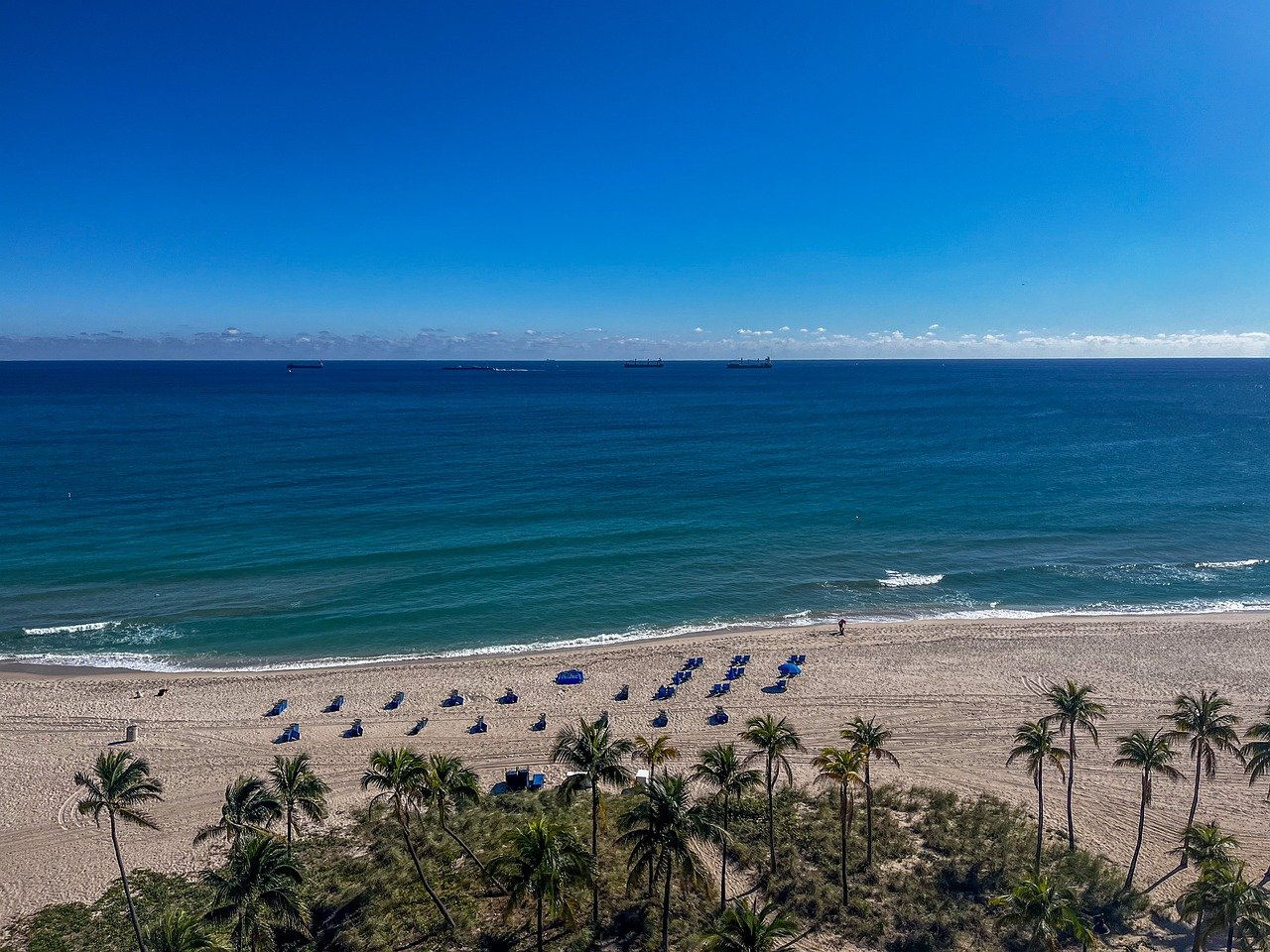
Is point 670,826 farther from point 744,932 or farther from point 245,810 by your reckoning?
point 245,810

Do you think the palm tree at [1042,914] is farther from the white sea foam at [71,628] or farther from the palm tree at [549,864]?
the white sea foam at [71,628]

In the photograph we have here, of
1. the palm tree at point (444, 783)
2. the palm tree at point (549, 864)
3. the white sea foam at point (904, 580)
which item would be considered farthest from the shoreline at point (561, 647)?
the palm tree at point (549, 864)

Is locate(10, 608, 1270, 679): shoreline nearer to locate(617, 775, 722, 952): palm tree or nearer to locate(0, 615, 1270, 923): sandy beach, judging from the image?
locate(0, 615, 1270, 923): sandy beach

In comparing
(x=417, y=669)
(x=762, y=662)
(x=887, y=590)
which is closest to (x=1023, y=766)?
(x=762, y=662)

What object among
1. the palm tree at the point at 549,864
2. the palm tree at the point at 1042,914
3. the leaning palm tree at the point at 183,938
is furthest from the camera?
the palm tree at the point at 549,864

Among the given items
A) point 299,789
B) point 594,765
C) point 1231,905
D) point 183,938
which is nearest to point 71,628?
point 299,789

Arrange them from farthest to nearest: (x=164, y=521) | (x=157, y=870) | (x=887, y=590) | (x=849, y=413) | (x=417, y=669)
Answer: (x=849, y=413)
(x=164, y=521)
(x=887, y=590)
(x=417, y=669)
(x=157, y=870)

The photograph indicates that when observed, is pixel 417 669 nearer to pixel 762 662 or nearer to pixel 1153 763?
pixel 762 662
